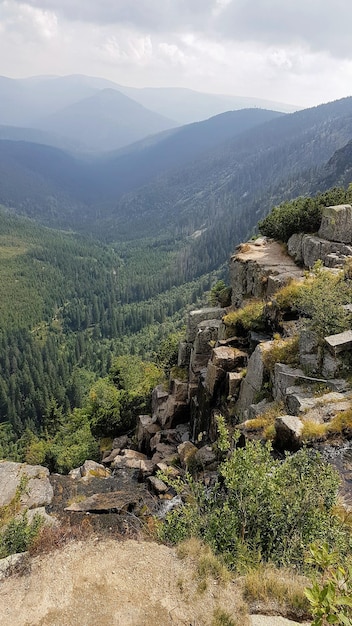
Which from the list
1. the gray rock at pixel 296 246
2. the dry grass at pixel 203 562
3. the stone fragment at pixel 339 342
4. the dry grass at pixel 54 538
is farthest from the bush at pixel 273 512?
the gray rock at pixel 296 246

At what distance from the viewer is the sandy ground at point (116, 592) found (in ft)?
23.7

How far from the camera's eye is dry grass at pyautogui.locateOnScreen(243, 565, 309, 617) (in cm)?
686

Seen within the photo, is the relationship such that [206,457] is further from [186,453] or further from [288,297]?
[288,297]

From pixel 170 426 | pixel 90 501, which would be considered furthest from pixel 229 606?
pixel 170 426

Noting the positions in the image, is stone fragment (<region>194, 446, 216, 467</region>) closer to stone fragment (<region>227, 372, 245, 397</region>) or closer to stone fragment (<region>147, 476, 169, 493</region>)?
stone fragment (<region>147, 476, 169, 493</region>)

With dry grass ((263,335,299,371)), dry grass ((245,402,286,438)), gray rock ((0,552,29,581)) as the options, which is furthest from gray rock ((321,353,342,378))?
gray rock ((0,552,29,581))

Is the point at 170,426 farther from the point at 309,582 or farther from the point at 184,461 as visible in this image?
the point at 309,582

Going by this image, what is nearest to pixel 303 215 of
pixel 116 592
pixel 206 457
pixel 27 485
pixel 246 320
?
pixel 246 320

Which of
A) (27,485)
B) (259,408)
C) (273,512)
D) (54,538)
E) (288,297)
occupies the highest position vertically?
(288,297)

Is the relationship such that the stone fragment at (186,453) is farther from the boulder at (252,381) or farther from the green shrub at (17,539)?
the green shrub at (17,539)

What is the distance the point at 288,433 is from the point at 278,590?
18.8 ft

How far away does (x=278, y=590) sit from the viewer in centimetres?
699

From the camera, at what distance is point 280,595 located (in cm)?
697

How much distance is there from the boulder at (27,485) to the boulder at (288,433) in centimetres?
969
